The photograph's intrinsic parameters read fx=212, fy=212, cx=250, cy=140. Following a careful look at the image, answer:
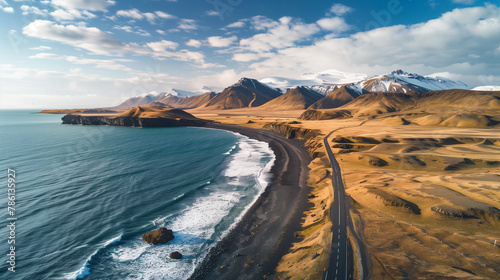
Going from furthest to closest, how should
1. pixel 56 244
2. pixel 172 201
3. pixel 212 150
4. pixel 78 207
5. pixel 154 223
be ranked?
pixel 212 150
pixel 172 201
pixel 78 207
pixel 154 223
pixel 56 244

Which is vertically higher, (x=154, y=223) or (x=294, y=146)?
(x=294, y=146)

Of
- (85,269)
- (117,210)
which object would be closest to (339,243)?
(85,269)

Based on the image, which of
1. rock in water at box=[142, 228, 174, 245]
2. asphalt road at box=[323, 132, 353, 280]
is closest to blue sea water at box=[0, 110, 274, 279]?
rock in water at box=[142, 228, 174, 245]

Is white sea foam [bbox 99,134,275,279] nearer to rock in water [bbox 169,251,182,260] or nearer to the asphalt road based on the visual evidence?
rock in water [bbox 169,251,182,260]

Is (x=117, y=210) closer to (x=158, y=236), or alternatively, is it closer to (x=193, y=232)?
(x=158, y=236)

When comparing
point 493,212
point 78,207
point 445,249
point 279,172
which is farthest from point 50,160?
point 493,212

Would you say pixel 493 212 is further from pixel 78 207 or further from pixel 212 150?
pixel 212 150

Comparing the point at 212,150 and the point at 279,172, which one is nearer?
the point at 279,172
